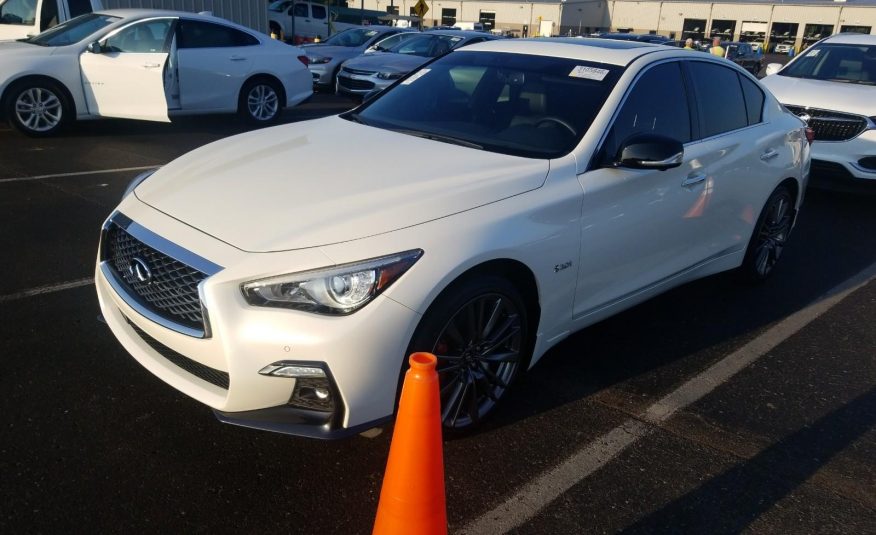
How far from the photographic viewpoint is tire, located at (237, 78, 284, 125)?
35.8ft

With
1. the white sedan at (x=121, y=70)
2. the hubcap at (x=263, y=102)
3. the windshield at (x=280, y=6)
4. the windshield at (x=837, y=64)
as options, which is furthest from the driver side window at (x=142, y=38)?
the windshield at (x=280, y=6)

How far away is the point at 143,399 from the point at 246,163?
120 centimetres

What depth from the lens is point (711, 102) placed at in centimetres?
464

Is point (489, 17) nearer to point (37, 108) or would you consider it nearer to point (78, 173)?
point (37, 108)

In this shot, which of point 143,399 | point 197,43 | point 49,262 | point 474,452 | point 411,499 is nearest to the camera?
point 411,499

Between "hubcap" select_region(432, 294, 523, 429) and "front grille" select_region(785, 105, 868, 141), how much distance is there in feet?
21.1

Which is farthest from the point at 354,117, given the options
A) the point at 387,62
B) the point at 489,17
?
the point at 489,17

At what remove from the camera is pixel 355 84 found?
45.4ft

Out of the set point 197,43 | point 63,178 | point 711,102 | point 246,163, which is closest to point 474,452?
point 246,163

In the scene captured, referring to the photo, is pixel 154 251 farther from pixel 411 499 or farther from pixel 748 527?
pixel 748 527

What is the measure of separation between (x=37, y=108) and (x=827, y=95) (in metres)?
9.33

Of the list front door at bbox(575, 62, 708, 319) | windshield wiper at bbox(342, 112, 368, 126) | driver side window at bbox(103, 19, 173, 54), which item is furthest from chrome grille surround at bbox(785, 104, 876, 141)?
driver side window at bbox(103, 19, 173, 54)

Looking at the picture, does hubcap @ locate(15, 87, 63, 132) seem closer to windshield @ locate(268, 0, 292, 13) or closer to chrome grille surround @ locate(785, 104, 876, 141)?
chrome grille surround @ locate(785, 104, 876, 141)

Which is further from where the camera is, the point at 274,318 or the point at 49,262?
the point at 49,262
